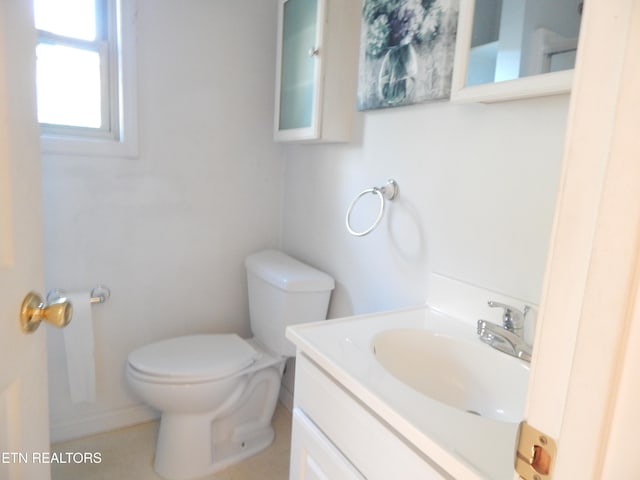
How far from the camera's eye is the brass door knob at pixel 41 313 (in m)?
0.62

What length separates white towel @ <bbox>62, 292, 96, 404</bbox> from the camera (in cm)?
153

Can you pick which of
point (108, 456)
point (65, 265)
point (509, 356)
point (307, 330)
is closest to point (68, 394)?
point (108, 456)

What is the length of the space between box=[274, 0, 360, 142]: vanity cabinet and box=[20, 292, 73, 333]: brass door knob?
103 centimetres

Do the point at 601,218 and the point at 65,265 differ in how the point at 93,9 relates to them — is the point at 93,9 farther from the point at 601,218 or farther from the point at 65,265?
the point at 601,218

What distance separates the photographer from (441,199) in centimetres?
116

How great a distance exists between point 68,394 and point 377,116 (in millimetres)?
1660

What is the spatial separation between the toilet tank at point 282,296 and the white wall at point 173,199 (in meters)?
0.25

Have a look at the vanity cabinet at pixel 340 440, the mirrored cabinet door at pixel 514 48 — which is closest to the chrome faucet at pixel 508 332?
the vanity cabinet at pixel 340 440

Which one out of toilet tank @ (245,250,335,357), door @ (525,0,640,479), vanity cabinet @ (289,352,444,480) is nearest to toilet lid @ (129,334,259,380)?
toilet tank @ (245,250,335,357)

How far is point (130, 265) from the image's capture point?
1.70 meters

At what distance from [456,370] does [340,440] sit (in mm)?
351

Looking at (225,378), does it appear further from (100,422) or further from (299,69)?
(299,69)

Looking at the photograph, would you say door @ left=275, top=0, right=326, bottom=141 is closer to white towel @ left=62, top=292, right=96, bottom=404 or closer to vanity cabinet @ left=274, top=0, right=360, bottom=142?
vanity cabinet @ left=274, top=0, right=360, bottom=142

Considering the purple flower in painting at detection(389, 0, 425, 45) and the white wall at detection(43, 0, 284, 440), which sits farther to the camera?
the white wall at detection(43, 0, 284, 440)
